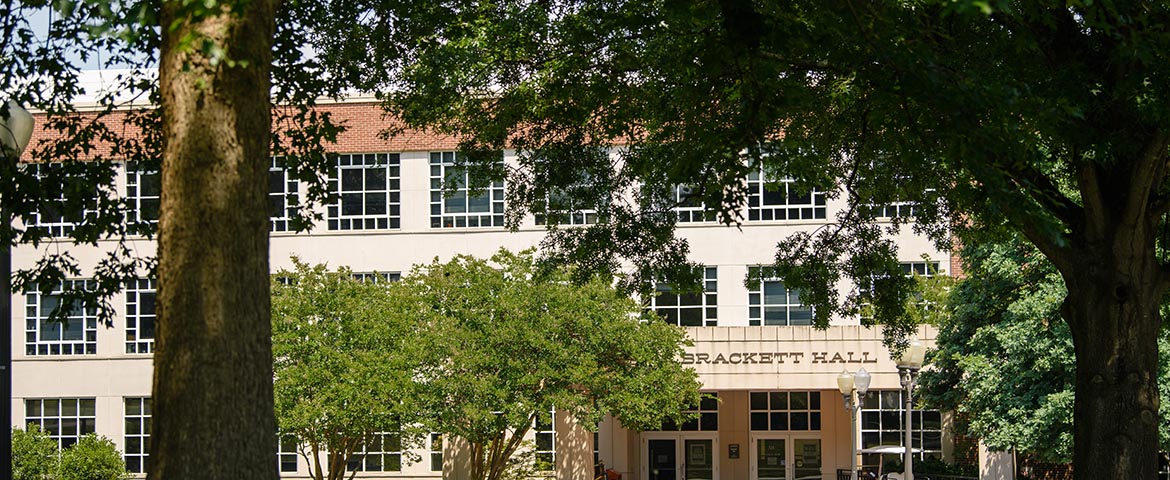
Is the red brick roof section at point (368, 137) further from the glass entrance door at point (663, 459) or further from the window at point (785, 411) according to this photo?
the window at point (785, 411)

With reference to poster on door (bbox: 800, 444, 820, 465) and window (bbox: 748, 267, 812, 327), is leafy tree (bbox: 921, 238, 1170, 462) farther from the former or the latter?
poster on door (bbox: 800, 444, 820, 465)

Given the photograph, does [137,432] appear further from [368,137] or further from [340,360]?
[340,360]

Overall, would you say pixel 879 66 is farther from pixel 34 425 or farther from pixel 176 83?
pixel 34 425

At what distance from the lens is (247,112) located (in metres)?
8.37

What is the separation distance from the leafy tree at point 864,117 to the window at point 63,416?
27100 millimetres

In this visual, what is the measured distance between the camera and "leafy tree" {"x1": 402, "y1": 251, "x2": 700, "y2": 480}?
31.1 metres

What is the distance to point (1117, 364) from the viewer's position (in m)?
13.5

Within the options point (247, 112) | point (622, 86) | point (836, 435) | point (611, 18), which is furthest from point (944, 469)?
point (247, 112)

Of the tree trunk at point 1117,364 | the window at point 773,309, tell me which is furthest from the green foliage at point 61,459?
the tree trunk at point 1117,364

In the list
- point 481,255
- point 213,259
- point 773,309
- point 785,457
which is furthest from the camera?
point 785,457

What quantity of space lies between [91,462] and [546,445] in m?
12.0

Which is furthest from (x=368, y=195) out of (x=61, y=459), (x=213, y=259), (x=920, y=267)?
(x=213, y=259)

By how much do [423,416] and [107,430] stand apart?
14.4 meters

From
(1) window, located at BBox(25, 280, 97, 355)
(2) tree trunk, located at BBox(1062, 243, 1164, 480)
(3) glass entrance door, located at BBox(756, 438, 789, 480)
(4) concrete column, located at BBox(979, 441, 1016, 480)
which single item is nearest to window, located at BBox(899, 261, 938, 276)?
(4) concrete column, located at BBox(979, 441, 1016, 480)
